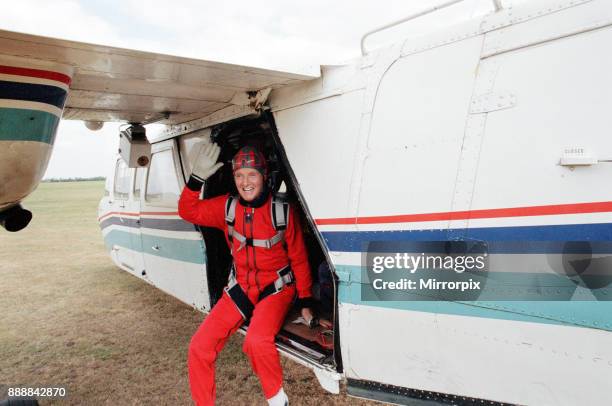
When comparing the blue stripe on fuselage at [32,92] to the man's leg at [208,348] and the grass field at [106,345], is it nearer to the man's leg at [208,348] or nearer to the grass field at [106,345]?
the man's leg at [208,348]

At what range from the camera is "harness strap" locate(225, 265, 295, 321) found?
10.7ft

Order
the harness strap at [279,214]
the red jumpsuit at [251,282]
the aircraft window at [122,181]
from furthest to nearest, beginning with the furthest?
the aircraft window at [122,181] → the harness strap at [279,214] → the red jumpsuit at [251,282]

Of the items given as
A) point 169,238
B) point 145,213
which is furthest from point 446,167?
point 145,213

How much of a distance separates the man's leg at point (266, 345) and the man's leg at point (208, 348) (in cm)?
26

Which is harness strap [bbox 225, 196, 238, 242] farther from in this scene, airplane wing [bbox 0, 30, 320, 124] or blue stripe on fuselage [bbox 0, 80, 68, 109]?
blue stripe on fuselage [bbox 0, 80, 68, 109]

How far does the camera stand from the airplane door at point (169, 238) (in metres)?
4.25

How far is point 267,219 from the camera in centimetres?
326

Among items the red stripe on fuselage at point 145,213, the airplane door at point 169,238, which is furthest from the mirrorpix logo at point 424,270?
the red stripe on fuselage at point 145,213

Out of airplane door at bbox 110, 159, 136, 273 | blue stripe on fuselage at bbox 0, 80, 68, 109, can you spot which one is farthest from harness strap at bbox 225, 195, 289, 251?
airplane door at bbox 110, 159, 136, 273

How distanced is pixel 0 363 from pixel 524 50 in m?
5.77

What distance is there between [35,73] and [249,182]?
1.63 m

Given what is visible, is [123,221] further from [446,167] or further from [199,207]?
[446,167]

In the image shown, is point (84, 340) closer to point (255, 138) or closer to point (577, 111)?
point (255, 138)

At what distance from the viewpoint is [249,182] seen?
3260mm
